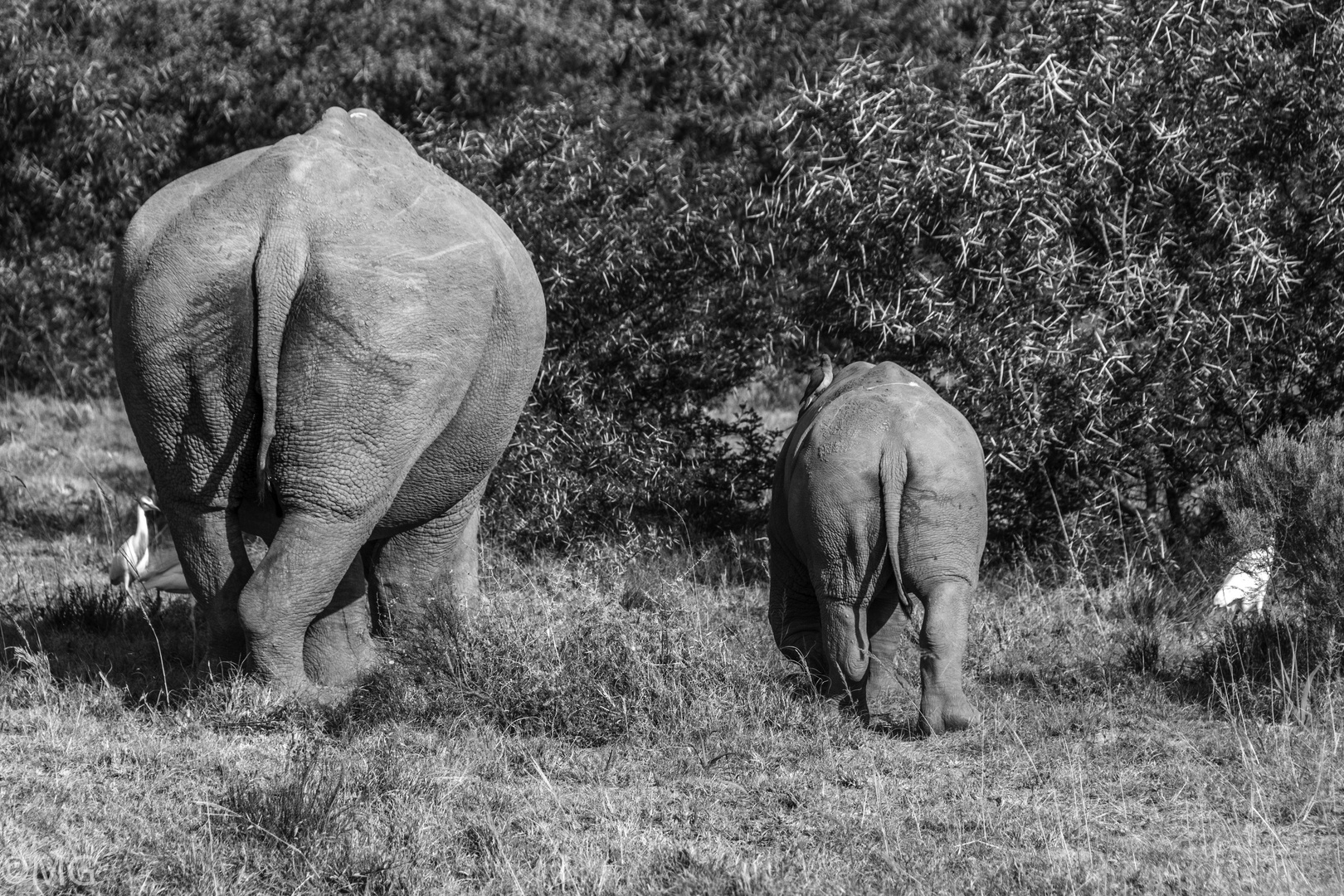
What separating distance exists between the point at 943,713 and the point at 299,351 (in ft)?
9.11

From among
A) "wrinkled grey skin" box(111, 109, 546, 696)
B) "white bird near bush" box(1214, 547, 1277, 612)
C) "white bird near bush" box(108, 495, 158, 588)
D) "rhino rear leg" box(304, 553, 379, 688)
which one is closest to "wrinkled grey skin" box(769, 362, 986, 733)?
"wrinkled grey skin" box(111, 109, 546, 696)

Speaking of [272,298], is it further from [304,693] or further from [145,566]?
[145,566]

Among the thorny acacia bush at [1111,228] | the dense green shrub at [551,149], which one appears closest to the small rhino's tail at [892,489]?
the thorny acacia bush at [1111,228]

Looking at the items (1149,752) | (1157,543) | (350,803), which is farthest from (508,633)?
(1157,543)

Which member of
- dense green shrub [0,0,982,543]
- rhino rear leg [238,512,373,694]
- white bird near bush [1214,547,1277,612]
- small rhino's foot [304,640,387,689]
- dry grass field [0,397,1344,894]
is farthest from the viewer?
dense green shrub [0,0,982,543]

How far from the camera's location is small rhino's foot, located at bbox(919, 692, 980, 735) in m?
5.88

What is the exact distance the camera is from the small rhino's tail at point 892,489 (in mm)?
5879

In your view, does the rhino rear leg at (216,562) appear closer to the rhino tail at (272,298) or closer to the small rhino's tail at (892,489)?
the rhino tail at (272,298)

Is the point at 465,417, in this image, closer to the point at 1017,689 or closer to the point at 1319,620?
the point at 1017,689

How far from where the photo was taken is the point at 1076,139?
9008mm

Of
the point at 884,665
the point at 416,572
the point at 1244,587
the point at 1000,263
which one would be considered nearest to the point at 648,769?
the point at 884,665

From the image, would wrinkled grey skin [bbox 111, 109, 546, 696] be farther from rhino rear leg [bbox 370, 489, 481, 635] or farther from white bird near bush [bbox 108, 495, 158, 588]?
white bird near bush [bbox 108, 495, 158, 588]

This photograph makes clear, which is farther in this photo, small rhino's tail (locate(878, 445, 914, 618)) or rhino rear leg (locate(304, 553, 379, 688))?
rhino rear leg (locate(304, 553, 379, 688))

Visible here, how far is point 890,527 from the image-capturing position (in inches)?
231
